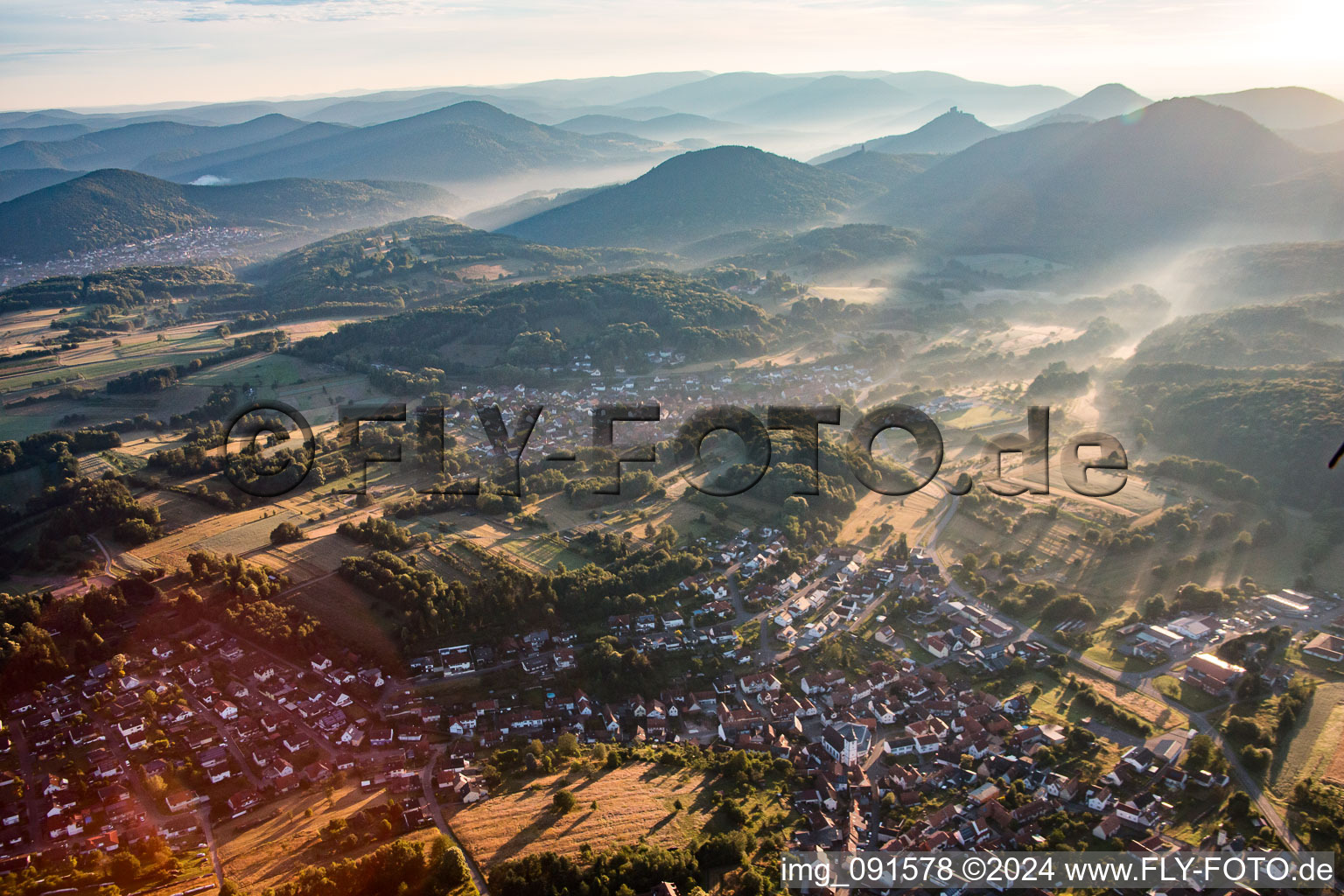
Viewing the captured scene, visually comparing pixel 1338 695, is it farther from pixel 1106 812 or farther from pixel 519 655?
pixel 519 655

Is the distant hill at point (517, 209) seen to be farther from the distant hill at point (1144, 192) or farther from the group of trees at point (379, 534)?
the group of trees at point (379, 534)

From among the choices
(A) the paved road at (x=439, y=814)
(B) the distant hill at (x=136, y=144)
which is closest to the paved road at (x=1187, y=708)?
(A) the paved road at (x=439, y=814)

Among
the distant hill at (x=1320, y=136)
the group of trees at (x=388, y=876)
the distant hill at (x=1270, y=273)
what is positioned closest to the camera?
the group of trees at (x=388, y=876)

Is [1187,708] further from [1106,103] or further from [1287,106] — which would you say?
[1106,103]

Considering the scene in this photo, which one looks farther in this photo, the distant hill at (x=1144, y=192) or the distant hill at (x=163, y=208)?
the distant hill at (x=163, y=208)

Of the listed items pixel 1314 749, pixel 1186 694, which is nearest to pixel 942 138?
pixel 1186 694

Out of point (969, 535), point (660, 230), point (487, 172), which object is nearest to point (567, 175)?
point (487, 172)

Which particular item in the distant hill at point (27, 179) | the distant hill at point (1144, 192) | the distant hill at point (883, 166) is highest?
the distant hill at point (27, 179)

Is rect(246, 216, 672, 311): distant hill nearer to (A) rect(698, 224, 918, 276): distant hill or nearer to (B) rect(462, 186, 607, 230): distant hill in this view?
(A) rect(698, 224, 918, 276): distant hill

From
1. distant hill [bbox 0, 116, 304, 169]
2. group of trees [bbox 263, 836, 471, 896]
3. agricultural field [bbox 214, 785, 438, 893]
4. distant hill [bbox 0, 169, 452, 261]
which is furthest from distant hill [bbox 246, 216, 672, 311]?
distant hill [bbox 0, 116, 304, 169]
